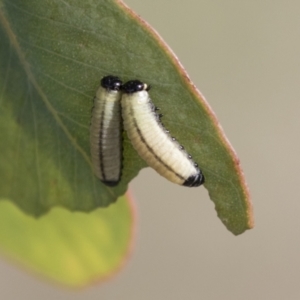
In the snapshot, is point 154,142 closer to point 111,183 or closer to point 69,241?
point 111,183

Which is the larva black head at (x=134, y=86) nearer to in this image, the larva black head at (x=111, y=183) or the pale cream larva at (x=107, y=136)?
the pale cream larva at (x=107, y=136)

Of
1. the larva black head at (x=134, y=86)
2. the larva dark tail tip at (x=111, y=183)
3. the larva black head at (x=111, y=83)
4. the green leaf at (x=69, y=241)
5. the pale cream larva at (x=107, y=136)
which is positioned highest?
the larva black head at (x=134, y=86)

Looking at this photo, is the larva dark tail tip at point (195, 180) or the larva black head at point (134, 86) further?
the larva dark tail tip at point (195, 180)

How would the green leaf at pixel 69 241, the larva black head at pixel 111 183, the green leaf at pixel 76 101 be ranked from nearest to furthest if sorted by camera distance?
1. the green leaf at pixel 76 101
2. the larva black head at pixel 111 183
3. the green leaf at pixel 69 241

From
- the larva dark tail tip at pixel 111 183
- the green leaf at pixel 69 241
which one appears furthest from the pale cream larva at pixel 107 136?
the green leaf at pixel 69 241

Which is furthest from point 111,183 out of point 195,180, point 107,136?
point 195,180

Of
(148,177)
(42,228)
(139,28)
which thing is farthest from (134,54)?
(148,177)

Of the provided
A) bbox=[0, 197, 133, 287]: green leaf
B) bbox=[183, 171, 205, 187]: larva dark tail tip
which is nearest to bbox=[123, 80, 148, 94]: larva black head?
bbox=[183, 171, 205, 187]: larva dark tail tip

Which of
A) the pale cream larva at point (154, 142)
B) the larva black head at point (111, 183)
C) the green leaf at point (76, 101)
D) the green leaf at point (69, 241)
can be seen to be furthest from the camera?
the green leaf at point (69, 241)
